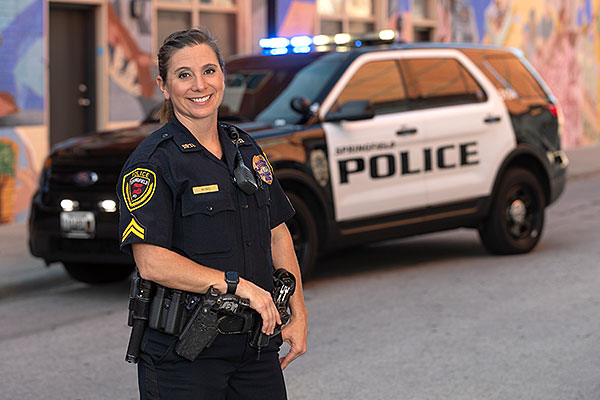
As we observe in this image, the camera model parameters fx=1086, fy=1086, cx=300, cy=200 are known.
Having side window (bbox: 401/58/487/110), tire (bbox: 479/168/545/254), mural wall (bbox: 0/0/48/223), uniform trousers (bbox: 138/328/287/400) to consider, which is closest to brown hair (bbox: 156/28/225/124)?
uniform trousers (bbox: 138/328/287/400)

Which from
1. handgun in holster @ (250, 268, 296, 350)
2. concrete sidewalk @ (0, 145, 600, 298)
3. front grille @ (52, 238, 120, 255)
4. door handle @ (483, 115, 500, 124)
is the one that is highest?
door handle @ (483, 115, 500, 124)

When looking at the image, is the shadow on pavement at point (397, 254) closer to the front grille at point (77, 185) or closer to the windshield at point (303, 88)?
the windshield at point (303, 88)

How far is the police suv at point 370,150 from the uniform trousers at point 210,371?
4415 millimetres

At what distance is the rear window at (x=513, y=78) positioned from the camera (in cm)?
957

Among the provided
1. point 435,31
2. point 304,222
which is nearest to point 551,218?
point 304,222

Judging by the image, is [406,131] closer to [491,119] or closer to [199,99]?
[491,119]

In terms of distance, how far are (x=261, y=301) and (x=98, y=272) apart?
224 inches

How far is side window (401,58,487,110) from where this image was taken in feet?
28.9

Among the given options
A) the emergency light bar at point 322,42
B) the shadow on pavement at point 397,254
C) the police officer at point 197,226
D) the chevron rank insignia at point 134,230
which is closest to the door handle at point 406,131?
the emergency light bar at point 322,42

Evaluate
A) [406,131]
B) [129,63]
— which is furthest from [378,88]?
[129,63]

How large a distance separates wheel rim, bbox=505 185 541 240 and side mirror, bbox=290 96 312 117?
2.22m

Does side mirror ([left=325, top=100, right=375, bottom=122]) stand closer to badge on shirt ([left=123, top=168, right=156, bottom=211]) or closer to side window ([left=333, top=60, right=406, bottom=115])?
side window ([left=333, top=60, right=406, bottom=115])

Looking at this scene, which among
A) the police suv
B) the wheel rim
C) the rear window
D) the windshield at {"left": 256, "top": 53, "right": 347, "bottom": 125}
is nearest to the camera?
the police suv

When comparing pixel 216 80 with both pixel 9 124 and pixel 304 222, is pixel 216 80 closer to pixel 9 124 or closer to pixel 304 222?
pixel 304 222
